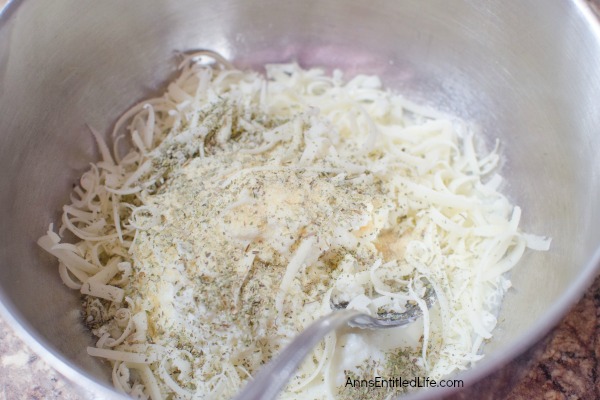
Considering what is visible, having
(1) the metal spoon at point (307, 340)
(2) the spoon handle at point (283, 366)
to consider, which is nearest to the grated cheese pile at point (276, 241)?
(1) the metal spoon at point (307, 340)

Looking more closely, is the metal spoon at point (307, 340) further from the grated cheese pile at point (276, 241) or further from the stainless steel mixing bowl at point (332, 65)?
the stainless steel mixing bowl at point (332, 65)

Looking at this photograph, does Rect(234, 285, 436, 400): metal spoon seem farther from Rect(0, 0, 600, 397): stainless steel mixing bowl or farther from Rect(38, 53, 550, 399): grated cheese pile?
Rect(0, 0, 600, 397): stainless steel mixing bowl

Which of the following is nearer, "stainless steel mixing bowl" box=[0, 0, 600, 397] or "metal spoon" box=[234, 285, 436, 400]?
"metal spoon" box=[234, 285, 436, 400]

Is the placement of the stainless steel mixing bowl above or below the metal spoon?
above

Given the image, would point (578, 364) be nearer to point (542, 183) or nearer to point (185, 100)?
point (542, 183)

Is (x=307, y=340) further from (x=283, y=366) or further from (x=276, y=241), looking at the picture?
(x=276, y=241)

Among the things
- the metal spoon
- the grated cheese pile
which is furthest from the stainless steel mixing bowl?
the metal spoon
